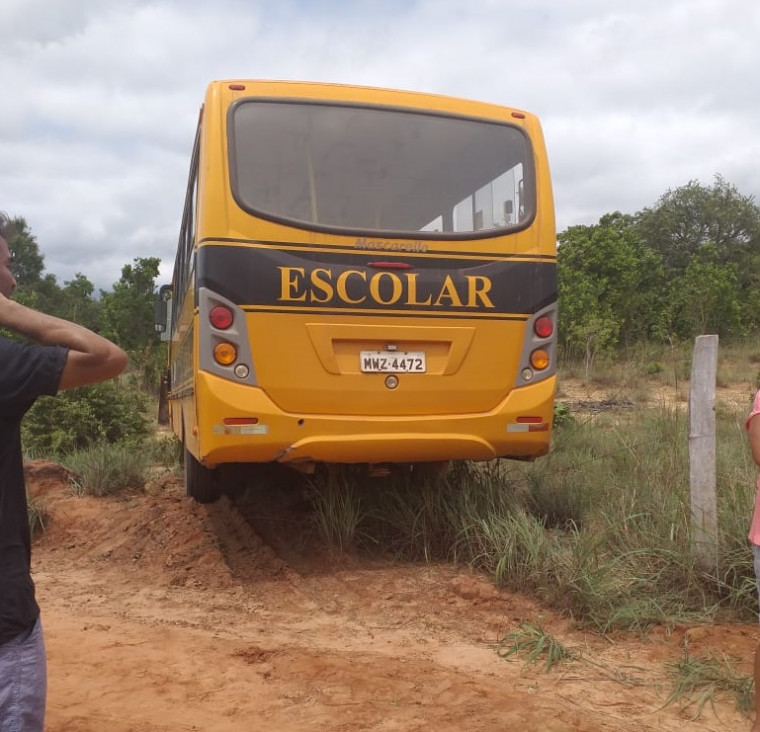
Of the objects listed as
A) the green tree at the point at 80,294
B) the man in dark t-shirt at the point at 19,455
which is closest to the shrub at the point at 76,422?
the man in dark t-shirt at the point at 19,455

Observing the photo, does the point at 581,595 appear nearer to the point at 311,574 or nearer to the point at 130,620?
the point at 311,574

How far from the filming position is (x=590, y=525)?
5.15m

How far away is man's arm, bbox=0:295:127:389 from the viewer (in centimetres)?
201

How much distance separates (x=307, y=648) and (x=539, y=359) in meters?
2.37

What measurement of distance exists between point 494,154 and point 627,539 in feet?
8.61

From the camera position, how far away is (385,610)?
4789 mm

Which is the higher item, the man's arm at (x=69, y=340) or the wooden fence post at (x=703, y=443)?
the man's arm at (x=69, y=340)

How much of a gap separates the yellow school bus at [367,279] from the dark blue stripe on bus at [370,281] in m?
0.01

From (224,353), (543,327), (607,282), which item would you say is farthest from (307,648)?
(607,282)

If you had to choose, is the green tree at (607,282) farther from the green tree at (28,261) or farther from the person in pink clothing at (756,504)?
the green tree at (28,261)

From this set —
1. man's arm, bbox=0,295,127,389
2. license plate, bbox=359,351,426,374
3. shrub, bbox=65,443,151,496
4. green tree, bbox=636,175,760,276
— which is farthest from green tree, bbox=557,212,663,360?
man's arm, bbox=0,295,127,389

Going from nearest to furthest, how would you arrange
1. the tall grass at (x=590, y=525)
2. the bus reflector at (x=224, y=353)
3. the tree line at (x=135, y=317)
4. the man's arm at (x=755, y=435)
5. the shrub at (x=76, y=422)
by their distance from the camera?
1. the man's arm at (x=755, y=435)
2. the tall grass at (x=590, y=525)
3. the bus reflector at (x=224, y=353)
4. the shrub at (x=76, y=422)
5. the tree line at (x=135, y=317)

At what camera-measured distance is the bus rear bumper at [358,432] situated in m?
4.89

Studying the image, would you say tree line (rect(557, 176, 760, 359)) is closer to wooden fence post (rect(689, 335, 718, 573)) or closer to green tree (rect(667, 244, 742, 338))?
green tree (rect(667, 244, 742, 338))
